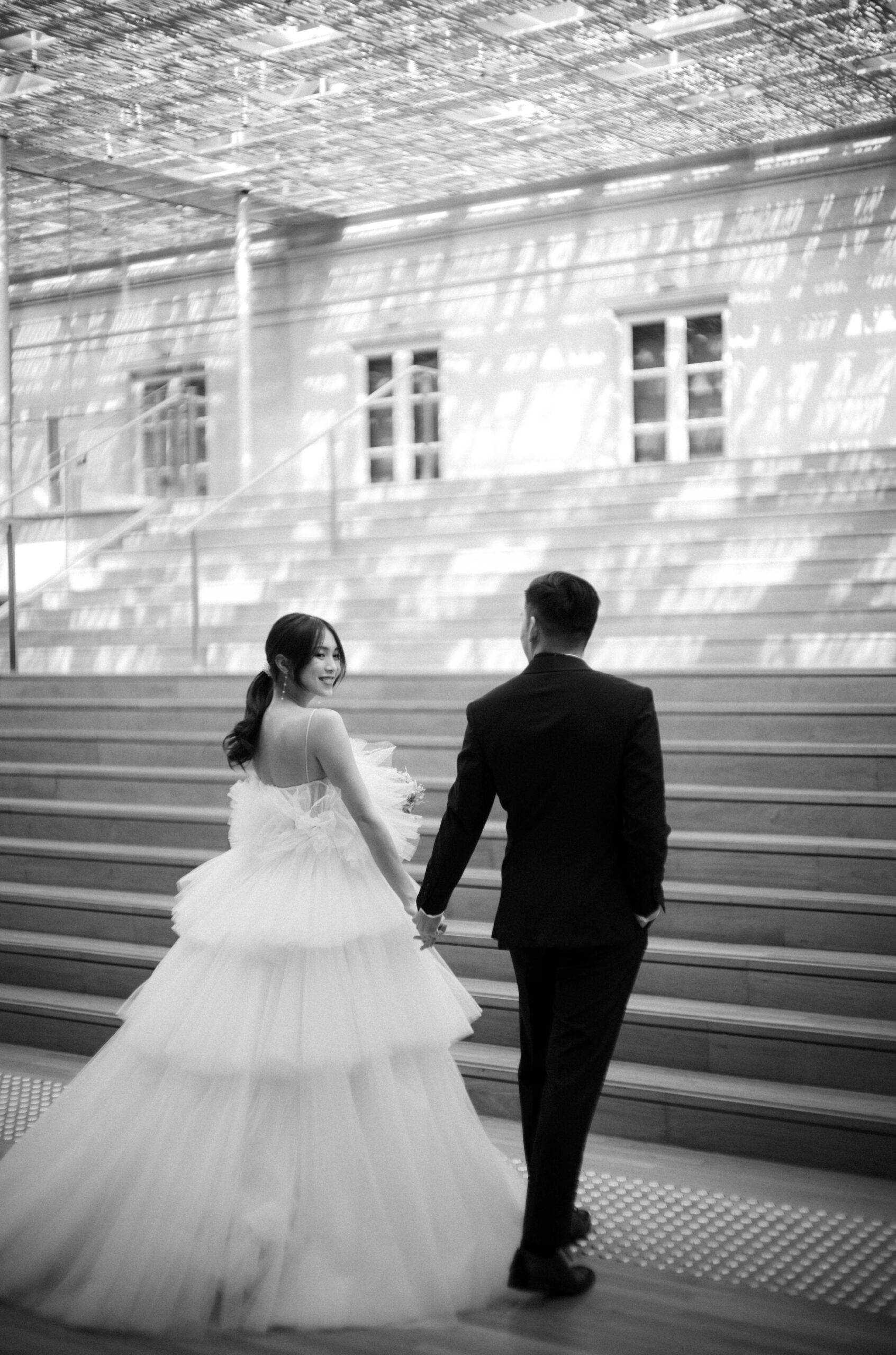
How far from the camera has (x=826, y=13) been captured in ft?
28.3

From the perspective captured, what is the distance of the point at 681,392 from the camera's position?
474 inches

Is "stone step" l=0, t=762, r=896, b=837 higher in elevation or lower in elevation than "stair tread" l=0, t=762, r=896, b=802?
lower

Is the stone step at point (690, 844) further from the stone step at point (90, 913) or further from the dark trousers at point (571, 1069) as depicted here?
the dark trousers at point (571, 1069)

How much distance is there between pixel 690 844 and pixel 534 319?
903 centimetres

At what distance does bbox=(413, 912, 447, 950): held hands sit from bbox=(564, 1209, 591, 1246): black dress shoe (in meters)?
0.69

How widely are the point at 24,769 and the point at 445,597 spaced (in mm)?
2806

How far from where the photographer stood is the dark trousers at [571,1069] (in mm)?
2803

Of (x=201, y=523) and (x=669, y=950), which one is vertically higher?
(x=201, y=523)

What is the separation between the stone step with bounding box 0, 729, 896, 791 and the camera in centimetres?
477

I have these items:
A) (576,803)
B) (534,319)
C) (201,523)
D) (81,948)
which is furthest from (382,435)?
(576,803)

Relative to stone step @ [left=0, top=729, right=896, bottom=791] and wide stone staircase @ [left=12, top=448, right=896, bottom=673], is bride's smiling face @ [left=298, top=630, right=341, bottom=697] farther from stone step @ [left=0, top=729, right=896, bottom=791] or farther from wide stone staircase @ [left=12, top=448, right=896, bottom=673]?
wide stone staircase @ [left=12, top=448, right=896, bottom=673]

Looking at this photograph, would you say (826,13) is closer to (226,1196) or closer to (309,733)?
(309,733)

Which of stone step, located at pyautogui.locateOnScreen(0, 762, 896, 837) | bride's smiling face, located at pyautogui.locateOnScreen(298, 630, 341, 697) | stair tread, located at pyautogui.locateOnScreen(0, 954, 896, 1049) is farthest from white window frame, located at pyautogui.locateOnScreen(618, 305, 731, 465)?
bride's smiling face, located at pyautogui.locateOnScreen(298, 630, 341, 697)

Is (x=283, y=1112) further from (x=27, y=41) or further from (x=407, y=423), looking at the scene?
(x=407, y=423)
